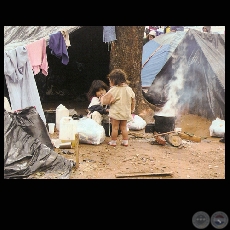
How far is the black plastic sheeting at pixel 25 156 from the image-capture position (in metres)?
4.04

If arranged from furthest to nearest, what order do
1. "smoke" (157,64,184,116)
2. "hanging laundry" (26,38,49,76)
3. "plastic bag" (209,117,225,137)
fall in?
"smoke" (157,64,184,116), "plastic bag" (209,117,225,137), "hanging laundry" (26,38,49,76)

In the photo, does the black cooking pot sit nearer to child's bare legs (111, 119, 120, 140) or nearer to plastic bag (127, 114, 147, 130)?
plastic bag (127, 114, 147, 130)

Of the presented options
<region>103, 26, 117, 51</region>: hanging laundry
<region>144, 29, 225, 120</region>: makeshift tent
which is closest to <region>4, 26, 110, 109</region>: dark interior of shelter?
<region>144, 29, 225, 120</region>: makeshift tent

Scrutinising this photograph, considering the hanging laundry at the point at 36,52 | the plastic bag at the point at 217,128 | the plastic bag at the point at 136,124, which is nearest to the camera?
the hanging laundry at the point at 36,52

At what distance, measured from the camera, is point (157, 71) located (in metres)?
8.22

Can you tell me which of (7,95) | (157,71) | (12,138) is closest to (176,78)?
(157,71)

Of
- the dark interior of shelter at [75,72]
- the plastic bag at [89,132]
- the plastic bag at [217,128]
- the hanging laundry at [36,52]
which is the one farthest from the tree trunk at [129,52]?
the dark interior of shelter at [75,72]

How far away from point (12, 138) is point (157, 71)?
4746 mm

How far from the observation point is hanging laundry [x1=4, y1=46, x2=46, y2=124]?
4738mm

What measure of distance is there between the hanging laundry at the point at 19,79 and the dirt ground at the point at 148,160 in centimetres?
87

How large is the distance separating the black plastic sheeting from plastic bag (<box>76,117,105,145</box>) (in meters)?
1.07

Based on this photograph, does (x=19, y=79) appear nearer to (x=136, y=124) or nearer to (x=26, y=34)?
(x=26, y=34)

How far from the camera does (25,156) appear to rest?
164 inches

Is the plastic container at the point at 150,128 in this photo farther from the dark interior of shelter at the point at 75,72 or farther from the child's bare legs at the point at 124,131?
the dark interior of shelter at the point at 75,72
